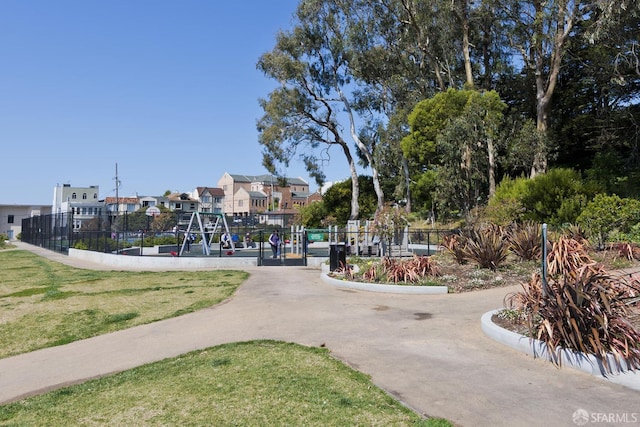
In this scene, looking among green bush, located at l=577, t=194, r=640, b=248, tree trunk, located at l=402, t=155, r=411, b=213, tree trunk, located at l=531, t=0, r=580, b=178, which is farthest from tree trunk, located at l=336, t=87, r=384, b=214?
green bush, located at l=577, t=194, r=640, b=248

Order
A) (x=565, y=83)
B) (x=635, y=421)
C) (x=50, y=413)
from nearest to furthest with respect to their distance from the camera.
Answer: (x=635, y=421) < (x=50, y=413) < (x=565, y=83)

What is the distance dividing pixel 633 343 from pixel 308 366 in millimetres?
3858

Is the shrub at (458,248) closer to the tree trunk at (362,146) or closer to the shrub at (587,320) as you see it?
the shrub at (587,320)

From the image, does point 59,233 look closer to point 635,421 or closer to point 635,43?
point 635,421

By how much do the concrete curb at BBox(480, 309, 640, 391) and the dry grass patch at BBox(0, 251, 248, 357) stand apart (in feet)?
21.0

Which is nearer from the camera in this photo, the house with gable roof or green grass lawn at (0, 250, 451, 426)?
green grass lawn at (0, 250, 451, 426)

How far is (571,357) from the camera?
557 cm

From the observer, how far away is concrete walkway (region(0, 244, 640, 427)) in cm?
454

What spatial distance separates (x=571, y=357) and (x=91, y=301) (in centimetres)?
1030

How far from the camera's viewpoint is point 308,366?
5645 millimetres

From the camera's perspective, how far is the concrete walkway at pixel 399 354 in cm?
454

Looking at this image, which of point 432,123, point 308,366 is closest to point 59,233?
point 432,123

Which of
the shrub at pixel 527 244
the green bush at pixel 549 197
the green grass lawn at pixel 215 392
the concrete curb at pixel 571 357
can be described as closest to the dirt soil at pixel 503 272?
the shrub at pixel 527 244

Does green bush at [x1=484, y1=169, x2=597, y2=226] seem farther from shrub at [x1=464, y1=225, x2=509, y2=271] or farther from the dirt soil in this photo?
shrub at [x1=464, y1=225, x2=509, y2=271]
